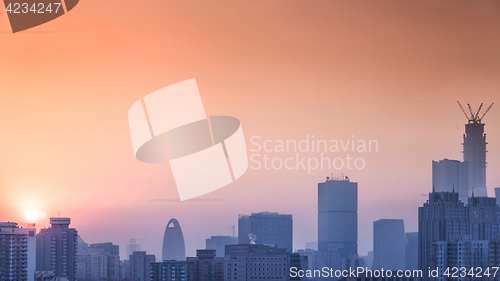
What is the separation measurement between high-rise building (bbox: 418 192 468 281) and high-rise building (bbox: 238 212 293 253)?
0.86 meters

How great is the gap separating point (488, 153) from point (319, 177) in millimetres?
1215

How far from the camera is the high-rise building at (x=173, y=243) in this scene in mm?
6535

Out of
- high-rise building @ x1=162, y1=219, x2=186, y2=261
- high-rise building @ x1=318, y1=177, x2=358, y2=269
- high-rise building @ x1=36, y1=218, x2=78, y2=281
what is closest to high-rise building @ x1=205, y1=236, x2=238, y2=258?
high-rise building @ x1=162, y1=219, x2=186, y2=261

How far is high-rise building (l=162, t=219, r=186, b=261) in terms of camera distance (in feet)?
21.4

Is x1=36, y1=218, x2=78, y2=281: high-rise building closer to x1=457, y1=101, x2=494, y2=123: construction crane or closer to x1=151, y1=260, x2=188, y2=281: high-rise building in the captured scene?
x1=151, y1=260, x2=188, y2=281: high-rise building

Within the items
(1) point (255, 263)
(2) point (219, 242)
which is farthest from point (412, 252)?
(2) point (219, 242)

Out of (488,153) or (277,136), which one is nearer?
(277,136)

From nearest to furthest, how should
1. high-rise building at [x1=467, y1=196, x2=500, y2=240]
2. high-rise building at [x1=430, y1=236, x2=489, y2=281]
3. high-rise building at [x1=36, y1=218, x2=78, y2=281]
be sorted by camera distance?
high-rise building at [x1=36, y1=218, x2=78, y2=281]
high-rise building at [x1=430, y1=236, x2=489, y2=281]
high-rise building at [x1=467, y1=196, x2=500, y2=240]

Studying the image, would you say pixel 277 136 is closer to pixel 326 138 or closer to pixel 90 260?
pixel 326 138

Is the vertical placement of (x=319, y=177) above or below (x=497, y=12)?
below

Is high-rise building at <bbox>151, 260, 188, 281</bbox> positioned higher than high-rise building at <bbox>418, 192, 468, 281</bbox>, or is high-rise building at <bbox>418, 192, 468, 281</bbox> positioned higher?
high-rise building at <bbox>418, 192, 468, 281</bbox>

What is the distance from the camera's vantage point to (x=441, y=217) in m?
7.21

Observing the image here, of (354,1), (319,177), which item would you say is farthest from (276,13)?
(319,177)

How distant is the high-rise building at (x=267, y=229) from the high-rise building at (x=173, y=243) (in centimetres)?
37
